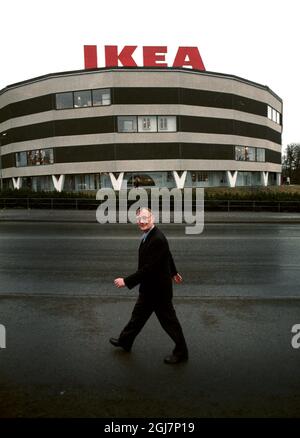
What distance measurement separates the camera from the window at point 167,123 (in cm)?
4416

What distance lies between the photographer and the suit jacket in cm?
479

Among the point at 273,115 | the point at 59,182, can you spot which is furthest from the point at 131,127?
the point at 273,115

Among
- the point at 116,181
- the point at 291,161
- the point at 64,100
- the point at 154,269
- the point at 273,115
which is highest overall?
the point at 64,100

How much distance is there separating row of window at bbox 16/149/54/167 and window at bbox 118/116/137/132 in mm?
9480

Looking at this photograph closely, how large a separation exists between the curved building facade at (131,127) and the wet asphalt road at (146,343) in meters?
33.4

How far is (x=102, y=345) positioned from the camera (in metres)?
5.45

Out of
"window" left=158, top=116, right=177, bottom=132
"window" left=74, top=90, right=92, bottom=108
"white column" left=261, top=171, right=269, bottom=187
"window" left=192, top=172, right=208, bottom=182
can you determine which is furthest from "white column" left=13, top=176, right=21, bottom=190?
"white column" left=261, top=171, right=269, bottom=187

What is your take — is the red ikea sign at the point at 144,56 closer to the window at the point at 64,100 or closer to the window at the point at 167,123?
the window at the point at 64,100

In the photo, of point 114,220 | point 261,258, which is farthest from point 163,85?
point 261,258

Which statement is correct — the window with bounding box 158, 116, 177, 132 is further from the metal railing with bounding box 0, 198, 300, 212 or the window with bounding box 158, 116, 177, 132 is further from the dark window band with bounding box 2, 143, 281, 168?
the metal railing with bounding box 0, 198, 300, 212

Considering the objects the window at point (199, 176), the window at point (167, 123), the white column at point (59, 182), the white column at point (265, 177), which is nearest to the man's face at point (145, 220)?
the window at point (167, 123)

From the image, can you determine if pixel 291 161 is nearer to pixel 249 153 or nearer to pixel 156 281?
pixel 249 153

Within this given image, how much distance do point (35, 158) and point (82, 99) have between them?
10010 mm

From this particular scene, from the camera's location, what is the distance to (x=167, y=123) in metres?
44.3
